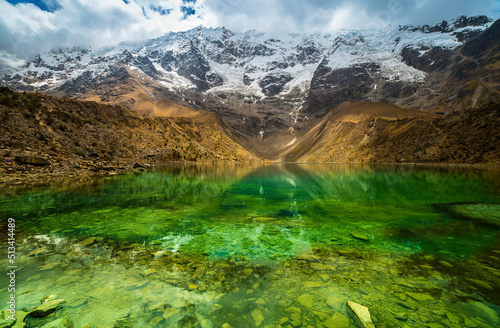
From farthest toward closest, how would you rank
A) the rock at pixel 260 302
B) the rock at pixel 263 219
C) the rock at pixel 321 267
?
the rock at pixel 263 219
the rock at pixel 321 267
the rock at pixel 260 302

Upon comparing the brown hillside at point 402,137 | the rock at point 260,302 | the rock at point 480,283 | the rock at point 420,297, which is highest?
the brown hillside at point 402,137

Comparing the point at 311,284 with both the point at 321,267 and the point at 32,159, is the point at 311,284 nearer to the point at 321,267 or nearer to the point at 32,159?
the point at 321,267

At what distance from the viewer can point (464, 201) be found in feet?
45.8

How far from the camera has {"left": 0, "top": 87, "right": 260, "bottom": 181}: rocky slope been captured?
2520 centimetres

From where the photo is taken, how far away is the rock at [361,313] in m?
3.56

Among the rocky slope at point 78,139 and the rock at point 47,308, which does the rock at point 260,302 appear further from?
the rocky slope at point 78,139

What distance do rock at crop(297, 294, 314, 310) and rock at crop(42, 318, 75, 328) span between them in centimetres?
385

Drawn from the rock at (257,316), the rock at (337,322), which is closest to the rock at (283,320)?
the rock at (257,316)

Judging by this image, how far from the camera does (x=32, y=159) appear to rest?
944 inches

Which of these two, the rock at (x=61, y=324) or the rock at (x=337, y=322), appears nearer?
the rock at (x=61, y=324)

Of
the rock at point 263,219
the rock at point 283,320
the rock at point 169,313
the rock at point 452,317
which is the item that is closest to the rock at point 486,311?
the rock at point 452,317

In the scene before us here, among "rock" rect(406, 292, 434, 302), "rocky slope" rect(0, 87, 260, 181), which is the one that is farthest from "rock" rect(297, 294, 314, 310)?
"rocky slope" rect(0, 87, 260, 181)

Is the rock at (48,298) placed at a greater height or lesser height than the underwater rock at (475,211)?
lesser

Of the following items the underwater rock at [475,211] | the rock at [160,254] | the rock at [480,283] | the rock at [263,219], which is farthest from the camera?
the rock at [263,219]
